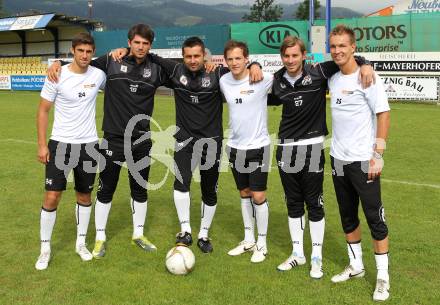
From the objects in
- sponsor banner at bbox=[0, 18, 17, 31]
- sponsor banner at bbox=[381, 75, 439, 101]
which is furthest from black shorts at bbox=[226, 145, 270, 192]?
sponsor banner at bbox=[0, 18, 17, 31]

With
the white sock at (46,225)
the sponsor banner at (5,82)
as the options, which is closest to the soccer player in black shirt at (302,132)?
the white sock at (46,225)

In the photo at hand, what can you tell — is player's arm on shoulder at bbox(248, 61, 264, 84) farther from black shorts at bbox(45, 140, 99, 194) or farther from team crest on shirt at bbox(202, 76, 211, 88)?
black shorts at bbox(45, 140, 99, 194)

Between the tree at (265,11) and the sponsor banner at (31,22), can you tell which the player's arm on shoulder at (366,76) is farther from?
the tree at (265,11)

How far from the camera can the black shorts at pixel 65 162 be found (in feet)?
15.3

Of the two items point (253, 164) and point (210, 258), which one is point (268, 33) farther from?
point (210, 258)

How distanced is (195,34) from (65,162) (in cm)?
2921

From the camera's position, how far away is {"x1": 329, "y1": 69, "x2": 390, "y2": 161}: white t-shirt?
3975 millimetres

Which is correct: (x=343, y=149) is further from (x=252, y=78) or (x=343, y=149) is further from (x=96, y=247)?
(x=96, y=247)

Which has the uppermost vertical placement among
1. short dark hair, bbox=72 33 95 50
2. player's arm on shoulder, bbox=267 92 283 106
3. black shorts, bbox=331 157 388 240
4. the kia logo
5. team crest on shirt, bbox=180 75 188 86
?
the kia logo

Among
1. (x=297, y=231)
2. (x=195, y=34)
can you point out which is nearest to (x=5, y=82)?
(x=195, y=34)

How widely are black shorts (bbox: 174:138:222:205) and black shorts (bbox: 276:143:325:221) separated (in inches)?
30.9

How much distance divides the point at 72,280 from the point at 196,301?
4.14 feet

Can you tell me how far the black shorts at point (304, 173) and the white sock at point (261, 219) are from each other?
1.34 feet

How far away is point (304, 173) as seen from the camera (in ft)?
14.8
